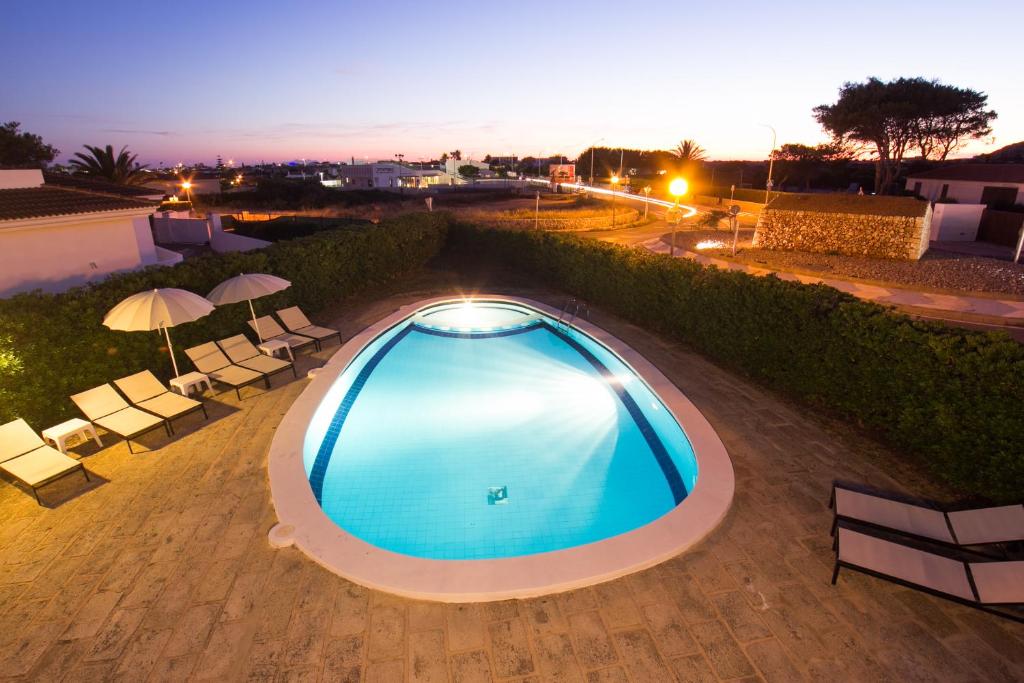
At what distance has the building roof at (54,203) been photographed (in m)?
12.5

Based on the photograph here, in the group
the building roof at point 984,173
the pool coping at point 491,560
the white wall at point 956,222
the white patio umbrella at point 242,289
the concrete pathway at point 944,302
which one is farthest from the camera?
the building roof at point 984,173

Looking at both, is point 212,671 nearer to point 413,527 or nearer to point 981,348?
point 413,527

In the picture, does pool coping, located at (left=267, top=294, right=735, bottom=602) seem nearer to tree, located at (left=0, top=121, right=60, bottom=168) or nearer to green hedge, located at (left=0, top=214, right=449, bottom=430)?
green hedge, located at (left=0, top=214, right=449, bottom=430)

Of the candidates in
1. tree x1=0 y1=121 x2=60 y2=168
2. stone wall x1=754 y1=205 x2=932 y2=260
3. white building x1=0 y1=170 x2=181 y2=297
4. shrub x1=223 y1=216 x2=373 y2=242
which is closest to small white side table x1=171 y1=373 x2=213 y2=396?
white building x1=0 y1=170 x2=181 y2=297

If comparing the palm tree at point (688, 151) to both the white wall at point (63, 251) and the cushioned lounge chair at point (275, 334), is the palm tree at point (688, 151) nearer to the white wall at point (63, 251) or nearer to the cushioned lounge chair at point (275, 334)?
the white wall at point (63, 251)

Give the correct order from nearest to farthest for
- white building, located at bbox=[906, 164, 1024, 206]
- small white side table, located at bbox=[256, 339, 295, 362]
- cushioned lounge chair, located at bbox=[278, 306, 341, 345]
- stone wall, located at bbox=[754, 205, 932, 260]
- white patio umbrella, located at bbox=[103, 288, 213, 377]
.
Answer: white patio umbrella, located at bbox=[103, 288, 213, 377]
small white side table, located at bbox=[256, 339, 295, 362]
cushioned lounge chair, located at bbox=[278, 306, 341, 345]
stone wall, located at bbox=[754, 205, 932, 260]
white building, located at bbox=[906, 164, 1024, 206]

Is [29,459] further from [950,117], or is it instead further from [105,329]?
[950,117]

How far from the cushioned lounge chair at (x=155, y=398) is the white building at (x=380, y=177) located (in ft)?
289

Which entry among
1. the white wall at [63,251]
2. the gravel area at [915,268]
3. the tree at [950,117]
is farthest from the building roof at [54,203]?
the tree at [950,117]

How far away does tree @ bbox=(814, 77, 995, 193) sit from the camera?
4566 centimetres

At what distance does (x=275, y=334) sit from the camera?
12078 millimetres

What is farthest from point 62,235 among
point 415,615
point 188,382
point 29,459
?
point 415,615

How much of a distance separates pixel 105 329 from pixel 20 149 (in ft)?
150

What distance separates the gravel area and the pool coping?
16.3m
